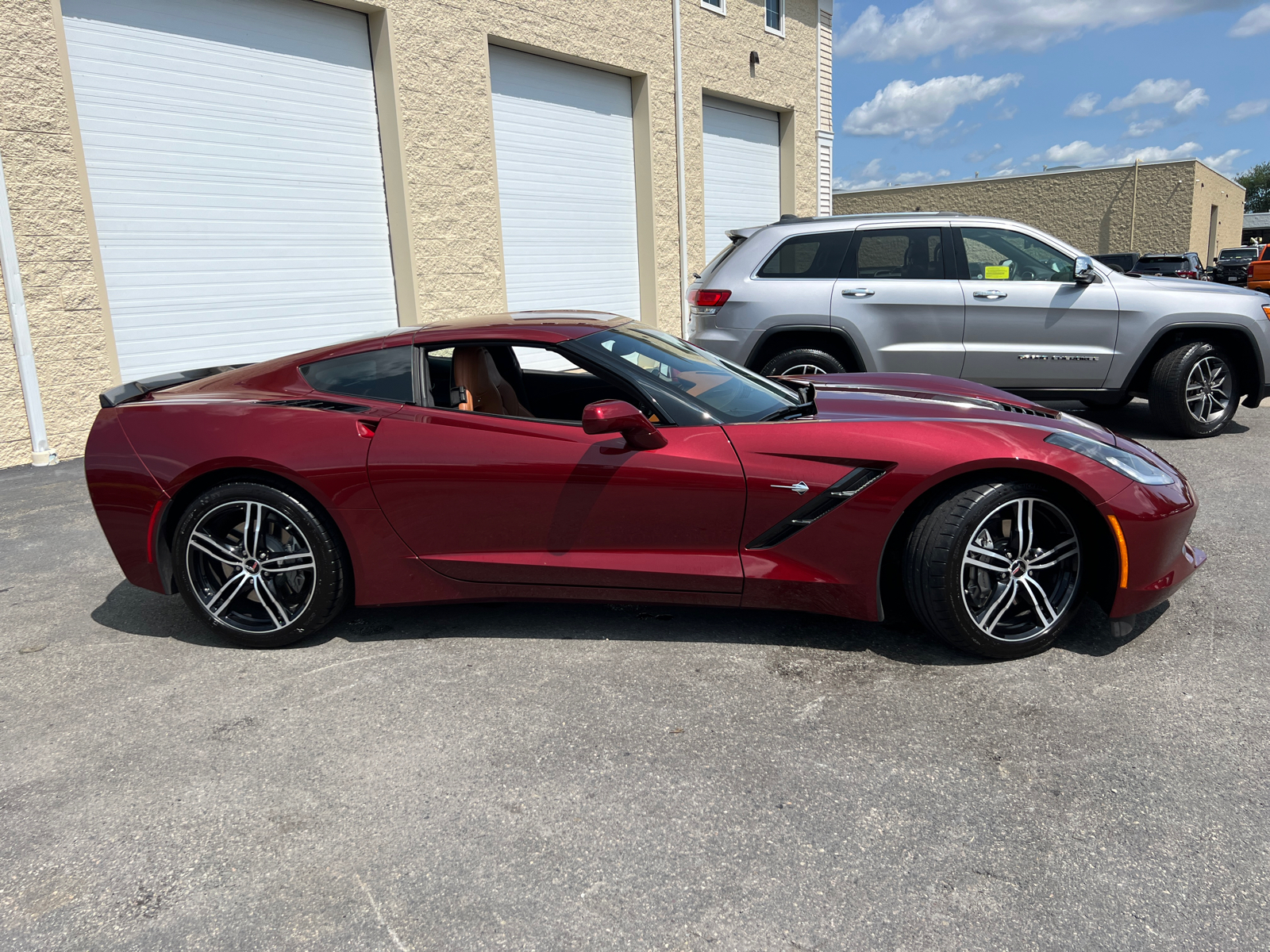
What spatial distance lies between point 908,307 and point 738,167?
9.56 metres

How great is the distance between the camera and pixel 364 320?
1051 centimetres

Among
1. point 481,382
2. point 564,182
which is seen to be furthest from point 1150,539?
point 564,182

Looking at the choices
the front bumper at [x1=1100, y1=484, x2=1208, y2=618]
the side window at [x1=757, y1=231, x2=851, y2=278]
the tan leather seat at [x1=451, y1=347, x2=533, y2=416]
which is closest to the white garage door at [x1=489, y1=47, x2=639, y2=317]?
the side window at [x1=757, y1=231, x2=851, y2=278]

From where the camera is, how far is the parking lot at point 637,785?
214cm

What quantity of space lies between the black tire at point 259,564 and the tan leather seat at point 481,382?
0.79 m

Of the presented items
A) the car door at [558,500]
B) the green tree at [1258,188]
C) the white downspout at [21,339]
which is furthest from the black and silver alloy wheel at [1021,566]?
the green tree at [1258,188]

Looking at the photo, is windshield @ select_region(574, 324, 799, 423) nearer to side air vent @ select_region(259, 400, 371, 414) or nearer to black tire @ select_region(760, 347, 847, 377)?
side air vent @ select_region(259, 400, 371, 414)

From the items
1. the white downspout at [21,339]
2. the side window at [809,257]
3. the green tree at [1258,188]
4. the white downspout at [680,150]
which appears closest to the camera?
the white downspout at [21,339]

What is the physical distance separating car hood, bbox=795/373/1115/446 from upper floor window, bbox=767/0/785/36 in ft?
44.5

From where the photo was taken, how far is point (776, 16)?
53.2 feet

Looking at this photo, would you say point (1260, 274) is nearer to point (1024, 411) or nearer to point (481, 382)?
point (1024, 411)

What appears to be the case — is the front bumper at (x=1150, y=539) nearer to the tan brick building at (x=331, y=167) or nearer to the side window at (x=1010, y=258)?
the side window at (x=1010, y=258)

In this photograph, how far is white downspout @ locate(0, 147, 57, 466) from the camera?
291 inches

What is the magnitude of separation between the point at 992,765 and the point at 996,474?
107 cm
